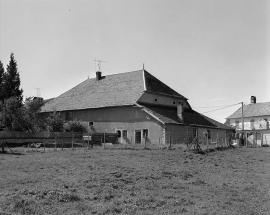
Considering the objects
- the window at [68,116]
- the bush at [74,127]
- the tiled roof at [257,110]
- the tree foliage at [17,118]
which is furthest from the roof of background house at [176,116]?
the tiled roof at [257,110]

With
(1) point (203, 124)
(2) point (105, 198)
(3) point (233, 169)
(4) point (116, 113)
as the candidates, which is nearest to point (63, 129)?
(4) point (116, 113)

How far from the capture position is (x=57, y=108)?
170ft

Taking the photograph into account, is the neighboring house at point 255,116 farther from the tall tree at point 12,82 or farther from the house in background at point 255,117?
the tall tree at point 12,82

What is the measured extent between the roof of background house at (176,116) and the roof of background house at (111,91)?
214 centimetres

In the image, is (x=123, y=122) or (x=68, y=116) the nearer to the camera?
(x=123, y=122)

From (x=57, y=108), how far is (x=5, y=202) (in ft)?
132

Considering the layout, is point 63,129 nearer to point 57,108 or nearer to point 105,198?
Answer: point 57,108

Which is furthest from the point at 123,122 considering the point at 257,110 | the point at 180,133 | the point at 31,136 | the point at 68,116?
the point at 257,110

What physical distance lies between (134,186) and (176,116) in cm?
2941

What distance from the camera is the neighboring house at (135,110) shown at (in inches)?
1646

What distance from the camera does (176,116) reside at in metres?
45.0

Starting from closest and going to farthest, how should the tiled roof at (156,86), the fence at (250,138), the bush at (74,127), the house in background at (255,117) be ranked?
1. the fence at (250,138)
2. the bush at (74,127)
3. the tiled roof at (156,86)
4. the house in background at (255,117)

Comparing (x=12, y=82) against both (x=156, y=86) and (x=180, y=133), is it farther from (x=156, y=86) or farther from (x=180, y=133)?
(x=180, y=133)

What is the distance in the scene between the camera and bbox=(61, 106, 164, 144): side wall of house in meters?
41.5
